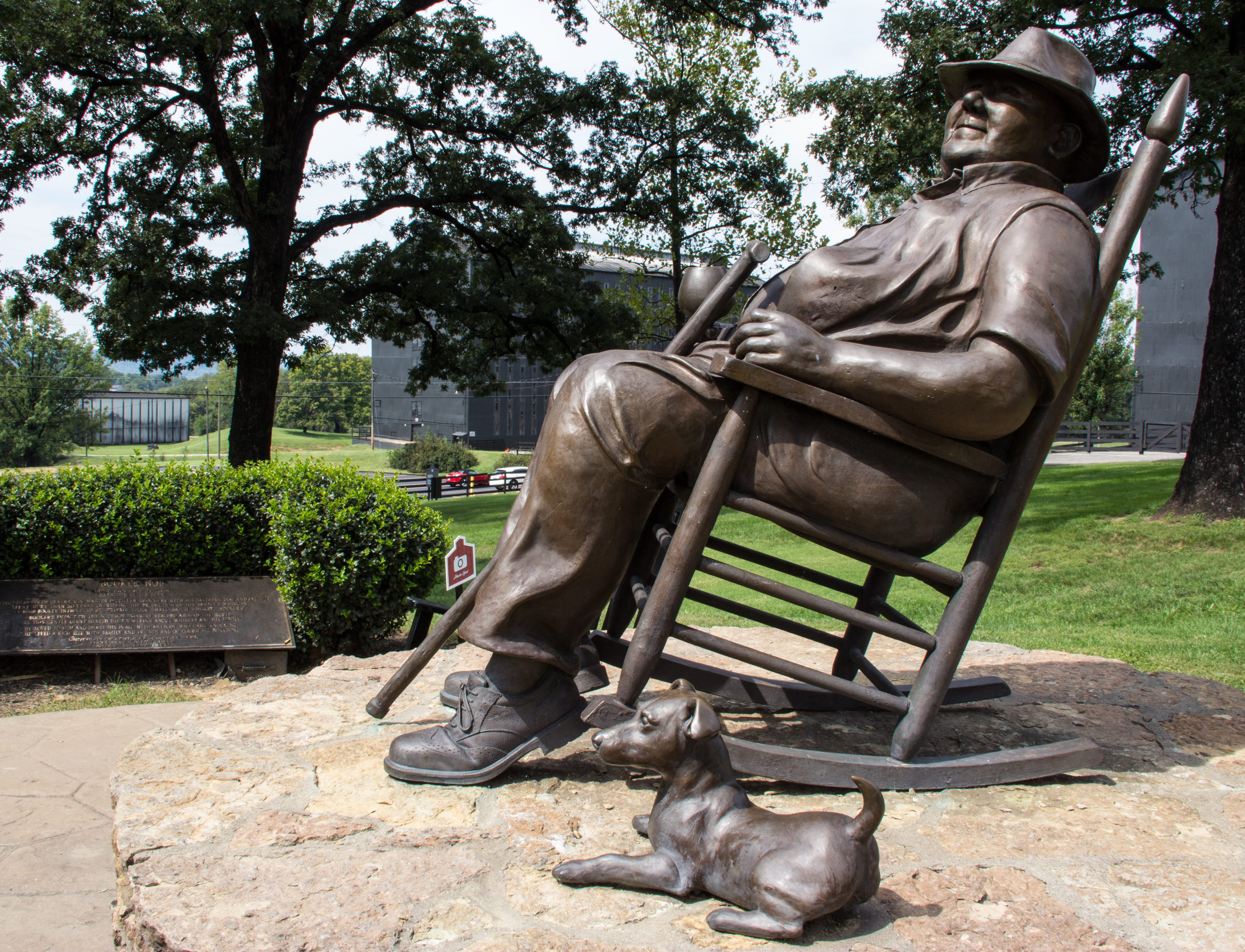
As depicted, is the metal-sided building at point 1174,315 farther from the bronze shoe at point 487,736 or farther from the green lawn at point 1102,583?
the bronze shoe at point 487,736

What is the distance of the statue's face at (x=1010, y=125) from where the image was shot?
2346mm

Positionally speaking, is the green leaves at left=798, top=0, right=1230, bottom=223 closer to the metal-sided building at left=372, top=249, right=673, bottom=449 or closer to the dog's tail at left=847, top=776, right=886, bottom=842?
the dog's tail at left=847, top=776, right=886, bottom=842

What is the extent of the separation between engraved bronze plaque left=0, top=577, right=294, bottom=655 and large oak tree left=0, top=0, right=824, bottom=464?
628 cm

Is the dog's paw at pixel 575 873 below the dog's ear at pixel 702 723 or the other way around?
below

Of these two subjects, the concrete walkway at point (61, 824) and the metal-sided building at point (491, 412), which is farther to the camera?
the metal-sided building at point (491, 412)

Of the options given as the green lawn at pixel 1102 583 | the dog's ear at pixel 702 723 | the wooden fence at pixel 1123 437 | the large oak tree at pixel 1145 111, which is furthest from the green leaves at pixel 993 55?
the wooden fence at pixel 1123 437

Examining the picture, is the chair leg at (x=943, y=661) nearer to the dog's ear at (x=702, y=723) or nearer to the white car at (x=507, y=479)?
the dog's ear at (x=702, y=723)

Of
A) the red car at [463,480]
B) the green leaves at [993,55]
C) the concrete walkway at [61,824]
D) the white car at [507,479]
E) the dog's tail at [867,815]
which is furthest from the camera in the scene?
the white car at [507,479]

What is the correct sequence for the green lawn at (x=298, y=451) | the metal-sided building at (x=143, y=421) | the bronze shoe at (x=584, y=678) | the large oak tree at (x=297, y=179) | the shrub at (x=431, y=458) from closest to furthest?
the bronze shoe at (x=584, y=678), the large oak tree at (x=297, y=179), the green lawn at (x=298, y=451), the shrub at (x=431, y=458), the metal-sided building at (x=143, y=421)

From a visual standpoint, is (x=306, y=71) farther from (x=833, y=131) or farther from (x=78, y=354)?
(x=78, y=354)

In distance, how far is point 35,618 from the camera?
555 cm

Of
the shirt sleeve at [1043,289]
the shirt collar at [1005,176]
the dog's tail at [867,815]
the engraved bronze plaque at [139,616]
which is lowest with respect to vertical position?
the engraved bronze plaque at [139,616]

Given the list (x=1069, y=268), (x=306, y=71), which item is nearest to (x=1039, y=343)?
(x=1069, y=268)

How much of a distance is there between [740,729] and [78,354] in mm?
32490
